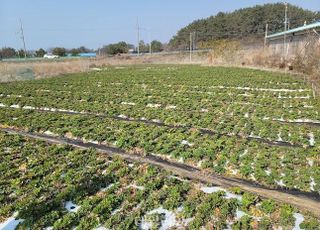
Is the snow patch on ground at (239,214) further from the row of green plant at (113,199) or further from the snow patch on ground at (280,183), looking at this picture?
the snow patch on ground at (280,183)

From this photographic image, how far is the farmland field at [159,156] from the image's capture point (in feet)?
15.4

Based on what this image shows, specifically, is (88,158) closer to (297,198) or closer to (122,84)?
(297,198)

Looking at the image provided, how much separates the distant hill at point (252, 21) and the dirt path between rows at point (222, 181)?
211 ft

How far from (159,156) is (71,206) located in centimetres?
→ 254

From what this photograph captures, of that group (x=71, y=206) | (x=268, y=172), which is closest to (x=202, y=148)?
(x=268, y=172)

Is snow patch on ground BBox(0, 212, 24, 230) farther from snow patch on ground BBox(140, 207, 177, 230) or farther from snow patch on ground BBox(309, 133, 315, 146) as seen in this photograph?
snow patch on ground BBox(309, 133, 315, 146)

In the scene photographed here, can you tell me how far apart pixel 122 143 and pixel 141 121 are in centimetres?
232

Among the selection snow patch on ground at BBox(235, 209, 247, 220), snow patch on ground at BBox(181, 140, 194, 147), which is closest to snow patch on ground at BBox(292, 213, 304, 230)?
snow patch on ground at BBox(235, 209, 247, 220)

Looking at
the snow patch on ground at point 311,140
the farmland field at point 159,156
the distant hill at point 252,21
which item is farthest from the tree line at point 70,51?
the snow patch on ground at point 311,140

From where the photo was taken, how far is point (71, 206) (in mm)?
4988

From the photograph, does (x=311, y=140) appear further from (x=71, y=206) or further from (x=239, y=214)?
(x=71, y=206)

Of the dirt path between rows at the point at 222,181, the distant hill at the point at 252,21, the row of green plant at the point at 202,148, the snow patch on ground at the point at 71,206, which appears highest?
the distant hill at the point at 252,21

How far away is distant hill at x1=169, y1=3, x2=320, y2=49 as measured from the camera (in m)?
68.1

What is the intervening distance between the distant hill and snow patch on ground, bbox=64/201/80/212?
66.9m
